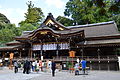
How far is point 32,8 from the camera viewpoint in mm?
72062

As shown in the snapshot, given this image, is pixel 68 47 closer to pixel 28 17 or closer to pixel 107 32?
pixel 107 32

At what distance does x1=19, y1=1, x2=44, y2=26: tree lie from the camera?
65.6 m

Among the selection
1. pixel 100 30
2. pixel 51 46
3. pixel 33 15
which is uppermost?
pixel 33 15

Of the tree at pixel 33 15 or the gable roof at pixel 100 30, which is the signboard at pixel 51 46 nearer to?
the gable roof at pixel 100 30

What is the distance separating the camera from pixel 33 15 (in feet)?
219

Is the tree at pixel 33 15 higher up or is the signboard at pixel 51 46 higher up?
the tree at pixel 33 15

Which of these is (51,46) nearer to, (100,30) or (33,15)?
(100,30)

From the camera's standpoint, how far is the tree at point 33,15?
65.6 m

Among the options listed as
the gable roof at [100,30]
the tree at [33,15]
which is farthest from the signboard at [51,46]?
the tree at [33,15]

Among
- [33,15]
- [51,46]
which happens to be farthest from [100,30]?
[33,15]

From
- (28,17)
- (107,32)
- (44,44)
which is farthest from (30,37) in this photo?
(28,17)

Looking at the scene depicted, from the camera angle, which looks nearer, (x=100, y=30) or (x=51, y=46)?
(x=51, y=46)

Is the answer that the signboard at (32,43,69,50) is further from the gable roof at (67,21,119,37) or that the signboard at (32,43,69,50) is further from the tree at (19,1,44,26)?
the tree at (19,1,44,26)

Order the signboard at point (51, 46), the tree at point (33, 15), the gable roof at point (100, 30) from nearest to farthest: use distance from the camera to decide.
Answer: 1. the signboard at point (51, 46)
2. the gable roof at point (100, 30)
3. the tree at point (33, 15)
